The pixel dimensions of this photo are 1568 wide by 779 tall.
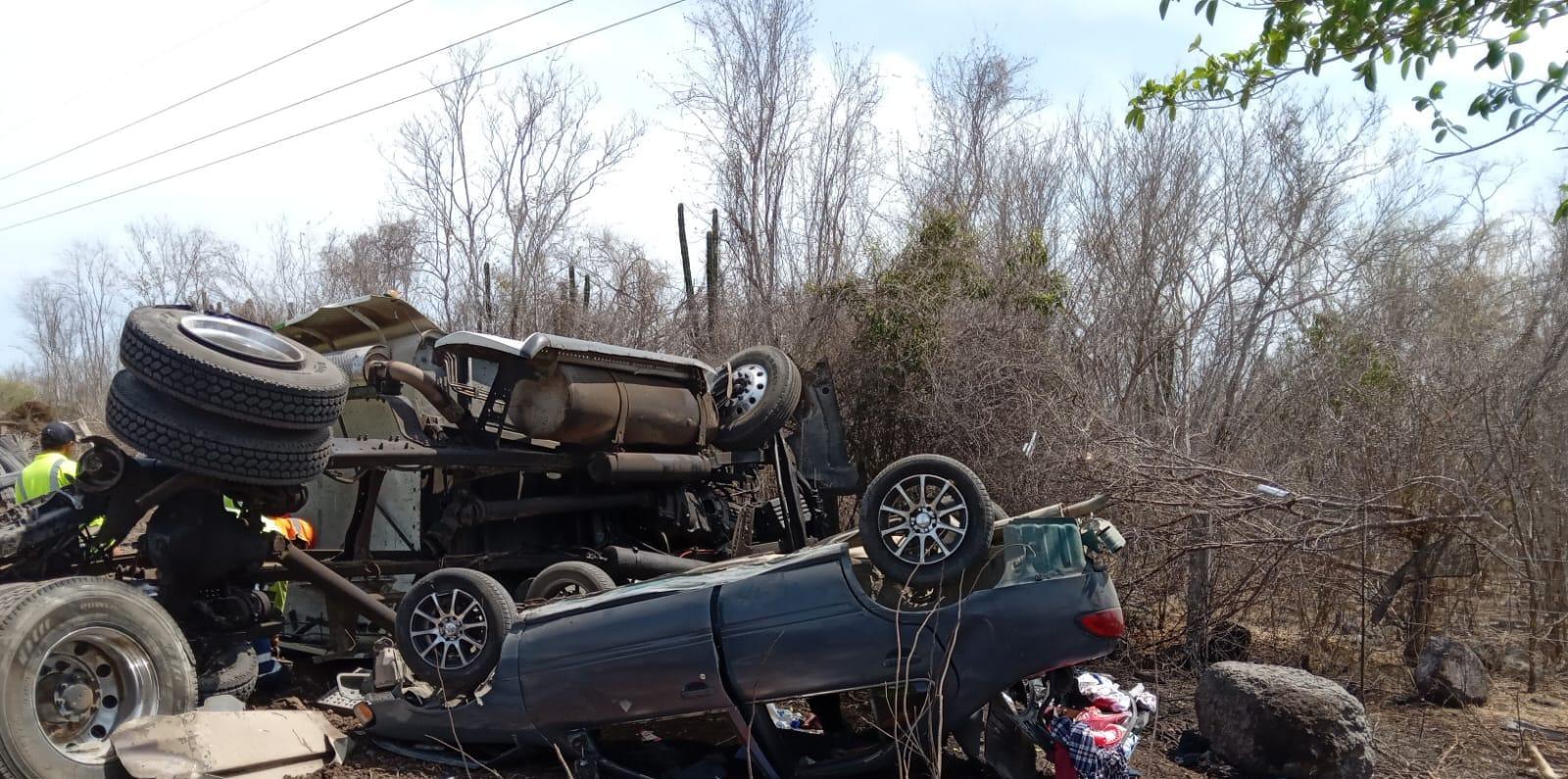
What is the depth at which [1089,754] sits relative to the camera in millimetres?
4477

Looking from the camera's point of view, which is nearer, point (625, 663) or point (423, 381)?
point (625, 663)

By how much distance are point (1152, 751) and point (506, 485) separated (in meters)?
4.23

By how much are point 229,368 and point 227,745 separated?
5.72 feet

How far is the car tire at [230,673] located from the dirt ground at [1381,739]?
46 centimetres

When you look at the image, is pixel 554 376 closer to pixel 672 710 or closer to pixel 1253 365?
pixel 672 710

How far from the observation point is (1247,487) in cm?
723

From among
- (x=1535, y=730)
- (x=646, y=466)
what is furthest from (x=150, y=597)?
(x=1535, y=730)

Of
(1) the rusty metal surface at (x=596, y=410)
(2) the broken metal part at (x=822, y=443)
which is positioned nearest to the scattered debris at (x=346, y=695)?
(1) the rusty metal surface at (x=596, y=410)

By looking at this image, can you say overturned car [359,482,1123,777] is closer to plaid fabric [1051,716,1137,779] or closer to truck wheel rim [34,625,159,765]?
plaid fabric [1051,716,1137,779]

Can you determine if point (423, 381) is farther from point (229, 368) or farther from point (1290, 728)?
point (1290, 728)

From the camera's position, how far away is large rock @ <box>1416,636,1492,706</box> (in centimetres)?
676

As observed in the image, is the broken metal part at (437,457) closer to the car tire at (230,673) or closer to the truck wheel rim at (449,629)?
the car tire at (230,673)

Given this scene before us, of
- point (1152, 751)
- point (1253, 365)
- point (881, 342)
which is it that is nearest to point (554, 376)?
point (1152, 751)

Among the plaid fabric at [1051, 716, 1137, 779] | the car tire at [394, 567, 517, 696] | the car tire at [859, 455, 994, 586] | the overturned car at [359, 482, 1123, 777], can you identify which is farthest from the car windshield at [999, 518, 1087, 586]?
the car tire at [394, 567, 517, 696]
